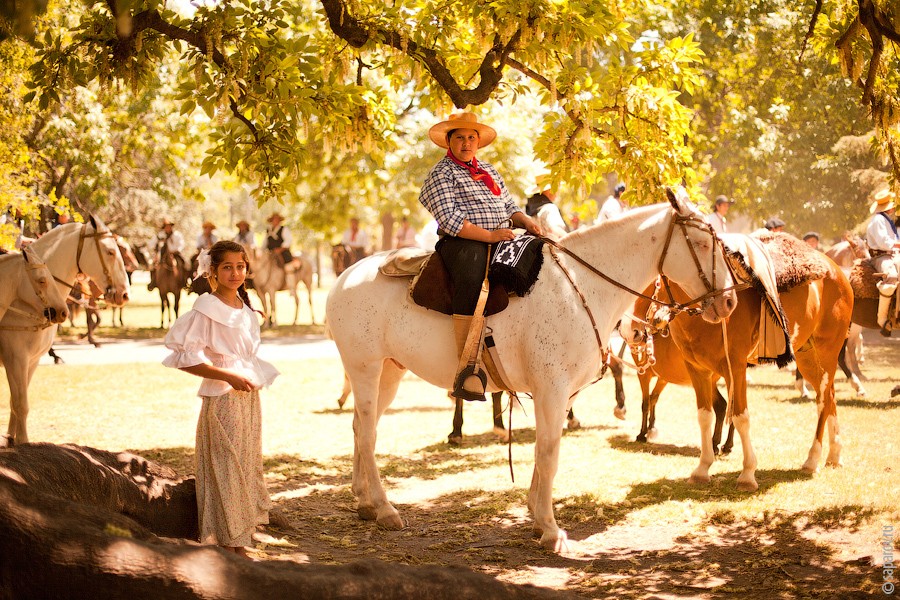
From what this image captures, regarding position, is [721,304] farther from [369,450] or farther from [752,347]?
[369,450]

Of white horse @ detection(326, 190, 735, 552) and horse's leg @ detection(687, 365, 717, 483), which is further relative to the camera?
horse's leg @ detection(687, 365, 717, 483)

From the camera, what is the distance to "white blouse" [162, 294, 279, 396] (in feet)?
17.1

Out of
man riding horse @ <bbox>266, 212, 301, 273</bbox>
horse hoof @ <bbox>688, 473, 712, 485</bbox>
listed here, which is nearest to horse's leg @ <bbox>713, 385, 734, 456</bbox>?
horse hoof @ <bbox>688, 473, 712, 485</bbox>

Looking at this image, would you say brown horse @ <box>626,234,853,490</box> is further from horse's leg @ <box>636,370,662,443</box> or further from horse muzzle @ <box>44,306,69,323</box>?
horse muzzle @ <box>44,306,69,323</box>

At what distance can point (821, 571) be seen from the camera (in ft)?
17.8

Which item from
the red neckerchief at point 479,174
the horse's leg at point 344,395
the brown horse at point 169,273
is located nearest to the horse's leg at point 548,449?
the red neckerchief at point 479,174

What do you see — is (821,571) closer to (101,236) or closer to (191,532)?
(191,532)

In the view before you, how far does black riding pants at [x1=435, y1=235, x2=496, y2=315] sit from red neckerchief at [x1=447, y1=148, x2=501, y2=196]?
560 millimetres

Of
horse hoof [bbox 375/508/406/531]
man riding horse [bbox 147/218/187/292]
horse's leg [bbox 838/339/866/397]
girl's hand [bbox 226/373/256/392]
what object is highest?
man riding horse [bbox 147/218/187/292]

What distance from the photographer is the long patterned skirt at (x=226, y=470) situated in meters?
5.36

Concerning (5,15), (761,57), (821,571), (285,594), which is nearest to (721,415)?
(821,571)

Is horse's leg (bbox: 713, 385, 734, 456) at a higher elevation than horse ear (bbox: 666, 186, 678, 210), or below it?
below

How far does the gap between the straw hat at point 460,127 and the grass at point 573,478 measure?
3152 mm

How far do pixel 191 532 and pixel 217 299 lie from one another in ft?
5.56
